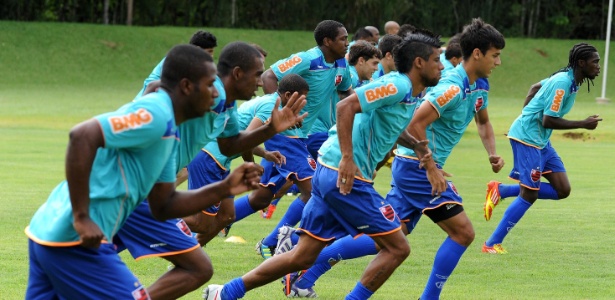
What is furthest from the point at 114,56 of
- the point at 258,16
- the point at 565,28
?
the point at 565,28

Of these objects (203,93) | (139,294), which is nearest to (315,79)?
(203,93)

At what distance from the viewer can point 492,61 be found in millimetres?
8383

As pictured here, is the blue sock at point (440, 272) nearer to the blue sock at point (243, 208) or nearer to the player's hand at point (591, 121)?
the blue sock at point (243, 208)

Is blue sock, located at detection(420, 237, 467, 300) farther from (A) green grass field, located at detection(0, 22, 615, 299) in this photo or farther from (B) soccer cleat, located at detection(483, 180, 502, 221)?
(B) soccer cleat, located at detection(483, 180, 502, 221)

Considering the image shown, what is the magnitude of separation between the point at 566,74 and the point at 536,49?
41324 mm

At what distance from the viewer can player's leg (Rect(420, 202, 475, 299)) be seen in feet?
25.1

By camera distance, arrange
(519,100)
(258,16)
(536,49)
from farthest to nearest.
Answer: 1. (258,16)
2. (536,49)
3. (519,100)

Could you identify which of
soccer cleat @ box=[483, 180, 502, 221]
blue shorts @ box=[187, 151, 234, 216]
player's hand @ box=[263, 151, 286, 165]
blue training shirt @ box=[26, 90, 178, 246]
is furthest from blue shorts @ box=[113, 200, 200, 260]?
soccer cleat @ box=[483, 180, 502, 221]

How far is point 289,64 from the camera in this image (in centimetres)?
1109

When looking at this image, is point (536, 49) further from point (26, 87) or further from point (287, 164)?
point (287, 164)

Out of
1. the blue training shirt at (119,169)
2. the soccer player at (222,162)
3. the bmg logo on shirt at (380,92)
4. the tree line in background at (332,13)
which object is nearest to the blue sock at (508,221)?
the soccer player at (222,162)

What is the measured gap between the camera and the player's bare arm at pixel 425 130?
24.7 ft

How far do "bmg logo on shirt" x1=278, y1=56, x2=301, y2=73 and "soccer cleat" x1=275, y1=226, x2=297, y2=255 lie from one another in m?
2.54

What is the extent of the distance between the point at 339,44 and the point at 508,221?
99.0 inches
